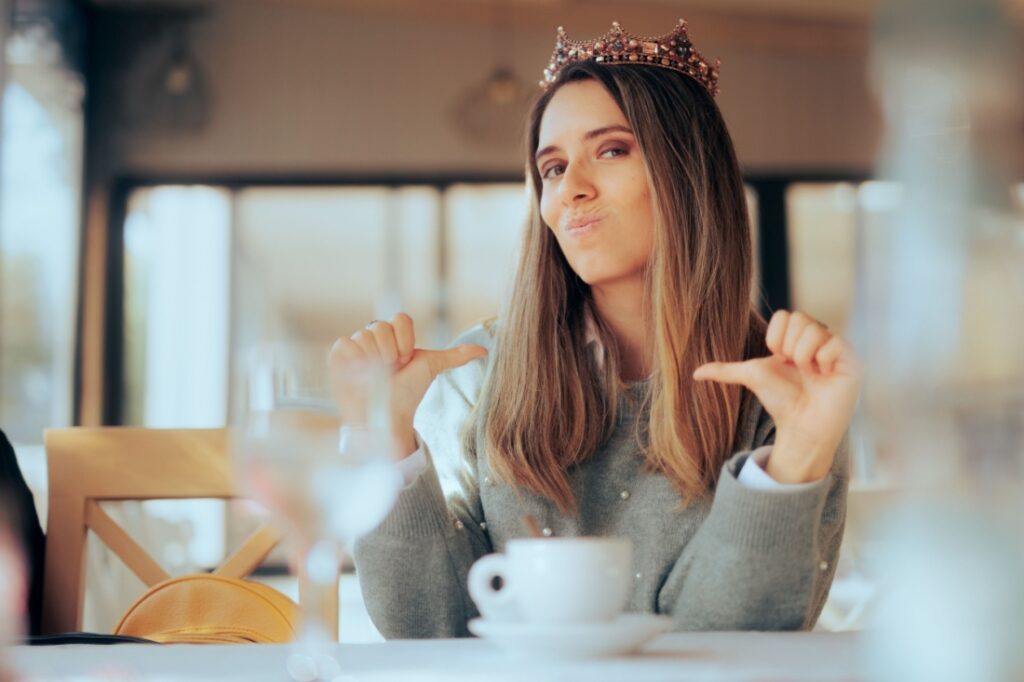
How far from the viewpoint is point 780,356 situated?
2.76 ft

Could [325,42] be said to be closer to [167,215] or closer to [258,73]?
[258,73]

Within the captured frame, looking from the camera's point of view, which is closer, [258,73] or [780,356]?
[780,356]

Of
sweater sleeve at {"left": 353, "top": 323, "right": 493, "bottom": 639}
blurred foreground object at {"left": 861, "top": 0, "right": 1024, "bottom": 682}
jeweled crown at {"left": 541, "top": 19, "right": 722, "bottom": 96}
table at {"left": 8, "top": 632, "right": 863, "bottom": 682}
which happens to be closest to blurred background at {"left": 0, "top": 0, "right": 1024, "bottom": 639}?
jeweled crown at {"left": 541, "top": 19, "right": 722, "bottom": 96}

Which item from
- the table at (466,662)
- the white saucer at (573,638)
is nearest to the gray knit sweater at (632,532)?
the table at (466,662)

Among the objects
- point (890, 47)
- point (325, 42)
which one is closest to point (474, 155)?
point (325, 42)

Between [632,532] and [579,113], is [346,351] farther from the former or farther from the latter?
[579,113]

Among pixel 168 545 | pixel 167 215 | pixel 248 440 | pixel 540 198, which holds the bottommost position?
pixel 168 545

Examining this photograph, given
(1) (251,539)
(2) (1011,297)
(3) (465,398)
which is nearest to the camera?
(2) (1011,297)

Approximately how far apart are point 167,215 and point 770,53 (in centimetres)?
281

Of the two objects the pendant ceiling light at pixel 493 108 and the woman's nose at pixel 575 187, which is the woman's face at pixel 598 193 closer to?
the woman's nose at pixel 575 187

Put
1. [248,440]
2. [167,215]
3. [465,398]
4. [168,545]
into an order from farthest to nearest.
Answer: [167,215] < [168,545] < [465,398] < [248,440]

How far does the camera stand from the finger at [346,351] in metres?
0.86

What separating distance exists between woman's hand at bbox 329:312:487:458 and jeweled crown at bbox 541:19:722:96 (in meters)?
0.51

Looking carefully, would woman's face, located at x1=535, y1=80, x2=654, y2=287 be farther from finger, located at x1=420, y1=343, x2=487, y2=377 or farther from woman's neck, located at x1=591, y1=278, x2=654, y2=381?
finger, located at x1=420, y1=343, x2=487, y2=377
